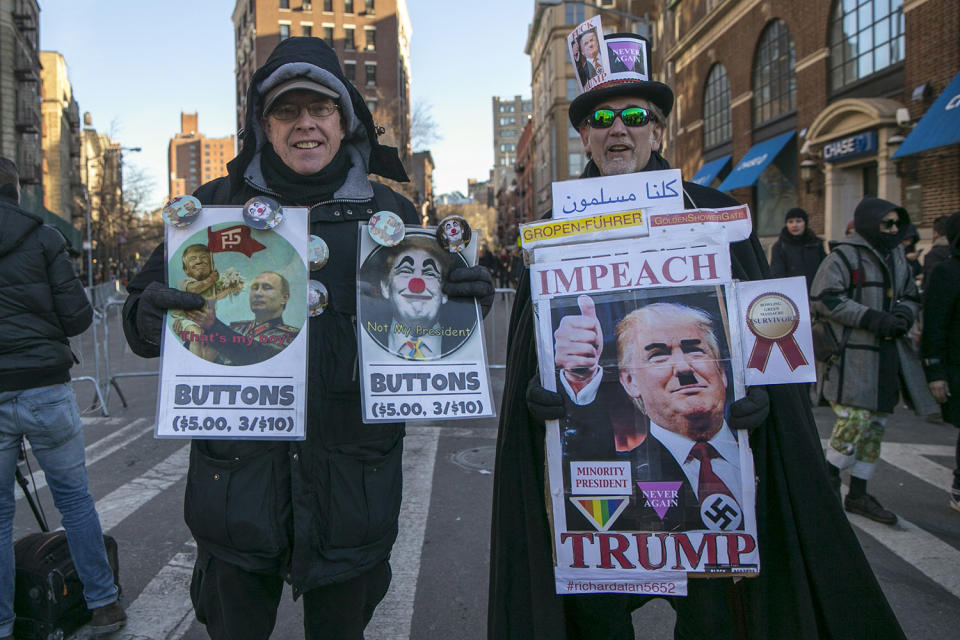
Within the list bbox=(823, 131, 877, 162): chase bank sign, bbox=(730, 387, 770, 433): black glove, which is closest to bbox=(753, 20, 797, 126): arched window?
bbox=(823, 131, 877, 162): chase bank sign

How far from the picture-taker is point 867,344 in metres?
4.66

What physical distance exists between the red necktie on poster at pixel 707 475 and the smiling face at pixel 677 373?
1.3 inches

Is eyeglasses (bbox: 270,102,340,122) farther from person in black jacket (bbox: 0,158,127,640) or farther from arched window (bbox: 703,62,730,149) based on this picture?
arched window (bbox: 703,62,730,149)

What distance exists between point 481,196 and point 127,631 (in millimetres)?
182195

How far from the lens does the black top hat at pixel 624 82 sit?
238cm

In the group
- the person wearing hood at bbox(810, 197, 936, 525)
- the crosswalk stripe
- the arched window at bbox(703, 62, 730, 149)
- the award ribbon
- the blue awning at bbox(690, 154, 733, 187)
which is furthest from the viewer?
the arched window at bbox(703, 62, 730, 149)

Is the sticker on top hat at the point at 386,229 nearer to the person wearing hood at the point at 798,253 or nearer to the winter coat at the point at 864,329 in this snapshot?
the winter coat at the point at 864,329

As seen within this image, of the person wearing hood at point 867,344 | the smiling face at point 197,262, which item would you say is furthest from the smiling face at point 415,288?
the person wearing hood at point 867,344

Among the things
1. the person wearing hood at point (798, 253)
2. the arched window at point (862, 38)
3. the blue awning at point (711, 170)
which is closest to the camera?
the person wearing hood at point (798, 253)

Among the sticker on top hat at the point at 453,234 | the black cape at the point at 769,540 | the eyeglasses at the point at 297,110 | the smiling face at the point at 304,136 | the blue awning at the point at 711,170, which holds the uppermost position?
the blue awning at the point at 711,170

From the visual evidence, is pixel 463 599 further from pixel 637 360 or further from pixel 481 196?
pixel 481 196

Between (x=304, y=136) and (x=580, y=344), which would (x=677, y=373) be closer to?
(x=580, y=344)

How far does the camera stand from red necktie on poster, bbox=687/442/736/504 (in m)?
2.02

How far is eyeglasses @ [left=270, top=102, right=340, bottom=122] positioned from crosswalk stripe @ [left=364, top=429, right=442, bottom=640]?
2432 millimetres
